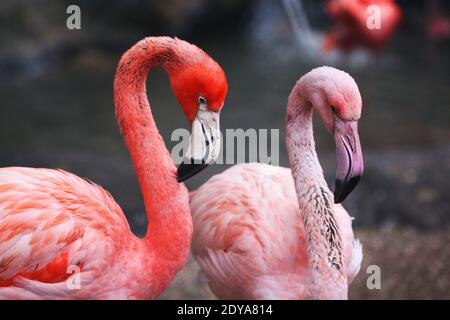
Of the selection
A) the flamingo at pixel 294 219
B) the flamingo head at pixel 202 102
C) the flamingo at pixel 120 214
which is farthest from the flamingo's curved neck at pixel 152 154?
the flamingo at pixel 294 219

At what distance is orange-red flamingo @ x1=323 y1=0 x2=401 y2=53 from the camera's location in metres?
7.54

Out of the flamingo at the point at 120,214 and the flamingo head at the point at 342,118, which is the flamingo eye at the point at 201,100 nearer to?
the flamingo at the point at 120,214

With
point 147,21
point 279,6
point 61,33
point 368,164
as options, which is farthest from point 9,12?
point 368,164

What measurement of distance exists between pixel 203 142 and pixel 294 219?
74cm

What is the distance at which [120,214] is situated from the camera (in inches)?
127

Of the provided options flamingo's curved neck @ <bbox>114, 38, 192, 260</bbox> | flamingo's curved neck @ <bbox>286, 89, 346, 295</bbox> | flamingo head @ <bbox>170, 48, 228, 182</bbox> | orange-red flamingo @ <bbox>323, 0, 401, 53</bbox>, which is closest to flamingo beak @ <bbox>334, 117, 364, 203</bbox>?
flamingo's curved neck @ <bbox>286, 89, 346, 295</bbox>

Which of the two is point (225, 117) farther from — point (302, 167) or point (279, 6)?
point (302, 167)

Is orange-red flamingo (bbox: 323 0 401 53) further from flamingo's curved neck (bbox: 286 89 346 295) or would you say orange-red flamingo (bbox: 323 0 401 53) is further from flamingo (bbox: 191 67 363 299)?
flamingo's curved neck (bbox: 286 89 346 295)

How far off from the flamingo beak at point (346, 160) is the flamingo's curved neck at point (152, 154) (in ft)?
2.50

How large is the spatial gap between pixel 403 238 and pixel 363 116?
2.83 meters

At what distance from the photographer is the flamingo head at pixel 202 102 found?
114 inches

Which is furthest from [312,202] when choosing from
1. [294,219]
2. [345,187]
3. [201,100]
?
[201,100]

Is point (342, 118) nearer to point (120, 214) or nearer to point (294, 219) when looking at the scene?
point (294, 219)

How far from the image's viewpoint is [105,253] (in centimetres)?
293
